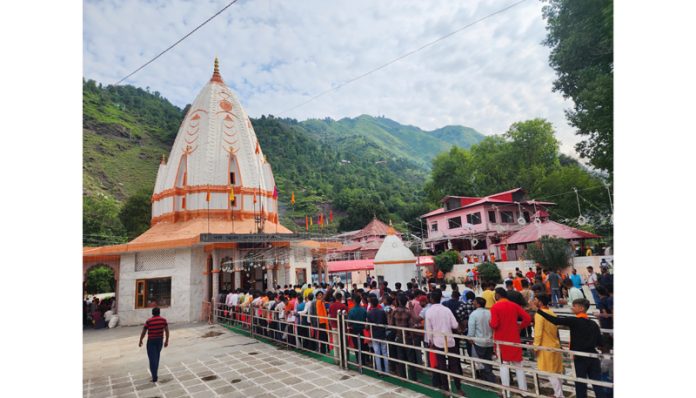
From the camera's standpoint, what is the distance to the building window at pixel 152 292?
1351cm

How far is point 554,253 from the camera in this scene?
1689 cm

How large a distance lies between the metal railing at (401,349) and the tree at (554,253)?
1199 centimetres

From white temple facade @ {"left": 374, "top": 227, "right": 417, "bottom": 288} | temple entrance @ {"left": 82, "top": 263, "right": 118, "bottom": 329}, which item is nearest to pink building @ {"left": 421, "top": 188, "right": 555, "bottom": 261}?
white temple facade @ {"left": 374, "top": 227, "right": 417, "bottom": 288}

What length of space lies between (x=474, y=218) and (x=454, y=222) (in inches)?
92.0

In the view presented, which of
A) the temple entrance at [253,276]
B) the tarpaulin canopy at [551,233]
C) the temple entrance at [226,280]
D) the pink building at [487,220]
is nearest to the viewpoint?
the temple entrance at [253,276]

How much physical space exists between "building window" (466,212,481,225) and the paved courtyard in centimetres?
2457

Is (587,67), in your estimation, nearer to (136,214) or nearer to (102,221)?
(102,221)

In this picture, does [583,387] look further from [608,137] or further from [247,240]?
[247,240]

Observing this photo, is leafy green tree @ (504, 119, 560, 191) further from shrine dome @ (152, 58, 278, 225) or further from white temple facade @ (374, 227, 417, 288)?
shrine dome @ (152, 58, 278, 225)

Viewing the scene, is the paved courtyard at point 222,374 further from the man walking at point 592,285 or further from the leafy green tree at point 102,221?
the leafy green tree at point 102,221

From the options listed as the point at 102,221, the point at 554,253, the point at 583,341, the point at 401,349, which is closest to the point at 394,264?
the point at 554,253

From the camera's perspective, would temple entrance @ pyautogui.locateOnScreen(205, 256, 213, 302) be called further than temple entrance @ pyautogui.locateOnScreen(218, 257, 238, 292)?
No

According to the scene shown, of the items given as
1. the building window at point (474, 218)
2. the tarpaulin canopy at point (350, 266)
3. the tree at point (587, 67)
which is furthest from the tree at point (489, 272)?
the building window at point (474, 218)

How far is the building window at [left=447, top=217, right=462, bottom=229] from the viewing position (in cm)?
3159
